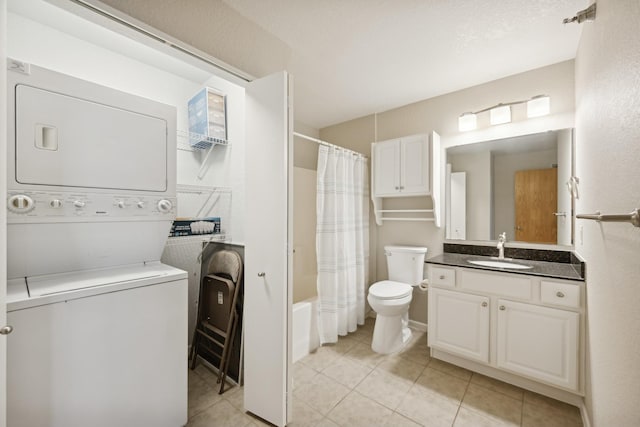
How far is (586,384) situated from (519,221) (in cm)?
122

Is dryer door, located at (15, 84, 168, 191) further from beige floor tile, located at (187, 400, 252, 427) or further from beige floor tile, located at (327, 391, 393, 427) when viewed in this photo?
beige floor tile, located at (327, 391, 393, 427)

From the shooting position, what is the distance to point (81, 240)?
4.54 ft

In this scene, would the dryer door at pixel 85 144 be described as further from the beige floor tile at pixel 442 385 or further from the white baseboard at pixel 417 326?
the white baseboard at pixel 417 326

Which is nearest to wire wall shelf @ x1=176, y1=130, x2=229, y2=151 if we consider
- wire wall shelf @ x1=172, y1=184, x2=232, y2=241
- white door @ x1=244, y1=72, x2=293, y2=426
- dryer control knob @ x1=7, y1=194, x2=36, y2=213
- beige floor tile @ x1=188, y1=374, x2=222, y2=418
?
wire wall shelf @ x1=172, y1=184, x2=232, y2=241

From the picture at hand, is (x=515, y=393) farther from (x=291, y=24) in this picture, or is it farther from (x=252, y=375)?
(x=291, y=24)

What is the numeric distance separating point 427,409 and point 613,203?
5.16ft

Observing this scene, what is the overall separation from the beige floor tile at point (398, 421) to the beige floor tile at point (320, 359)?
675mm

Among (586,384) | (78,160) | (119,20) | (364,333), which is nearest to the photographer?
(119,20)

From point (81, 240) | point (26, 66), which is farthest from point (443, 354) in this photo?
point (26, 66)

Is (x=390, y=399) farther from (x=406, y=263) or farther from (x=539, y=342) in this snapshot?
(x=406, y=263)

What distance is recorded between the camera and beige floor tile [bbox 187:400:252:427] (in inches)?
62.7

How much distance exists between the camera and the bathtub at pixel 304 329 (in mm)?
2311

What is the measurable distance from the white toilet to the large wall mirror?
1.57 ft

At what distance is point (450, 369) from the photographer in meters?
2.16
